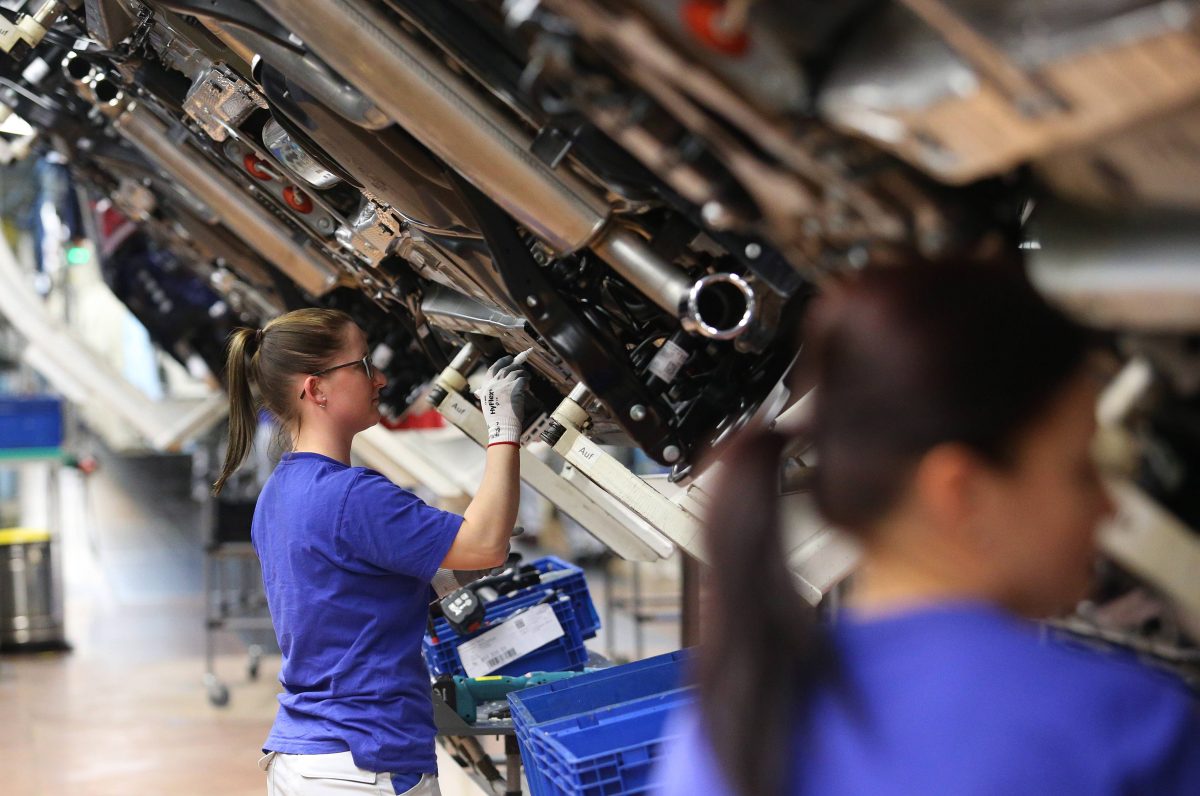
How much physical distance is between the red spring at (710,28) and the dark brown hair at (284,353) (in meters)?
1.64

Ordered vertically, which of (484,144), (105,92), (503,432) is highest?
(484,144)

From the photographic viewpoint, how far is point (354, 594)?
248cm

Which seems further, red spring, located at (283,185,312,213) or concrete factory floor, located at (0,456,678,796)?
concrete factory floor, located at (0,456,678,796)

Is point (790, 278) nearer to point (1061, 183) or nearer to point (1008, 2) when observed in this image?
point (1061, 183)

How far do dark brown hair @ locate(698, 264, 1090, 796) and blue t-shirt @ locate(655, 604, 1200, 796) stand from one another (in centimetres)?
3

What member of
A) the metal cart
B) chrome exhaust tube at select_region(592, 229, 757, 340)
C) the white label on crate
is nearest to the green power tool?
the white label on crate

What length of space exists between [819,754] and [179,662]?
→ 812cm

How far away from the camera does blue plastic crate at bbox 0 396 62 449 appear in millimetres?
A: 9570

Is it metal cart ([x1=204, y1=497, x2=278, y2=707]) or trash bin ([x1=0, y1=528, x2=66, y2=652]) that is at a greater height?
metal cart ([x1=204, y1=497, x2=278, y2=707])

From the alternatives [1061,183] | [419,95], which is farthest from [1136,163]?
[419,95]

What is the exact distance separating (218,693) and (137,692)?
798 millimetres

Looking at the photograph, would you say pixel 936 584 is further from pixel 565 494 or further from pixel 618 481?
pixel 565 494

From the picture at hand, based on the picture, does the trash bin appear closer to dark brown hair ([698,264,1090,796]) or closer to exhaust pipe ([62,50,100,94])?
exhaust pipe ([62,50,100,94])

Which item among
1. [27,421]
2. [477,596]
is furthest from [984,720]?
[27,421]
